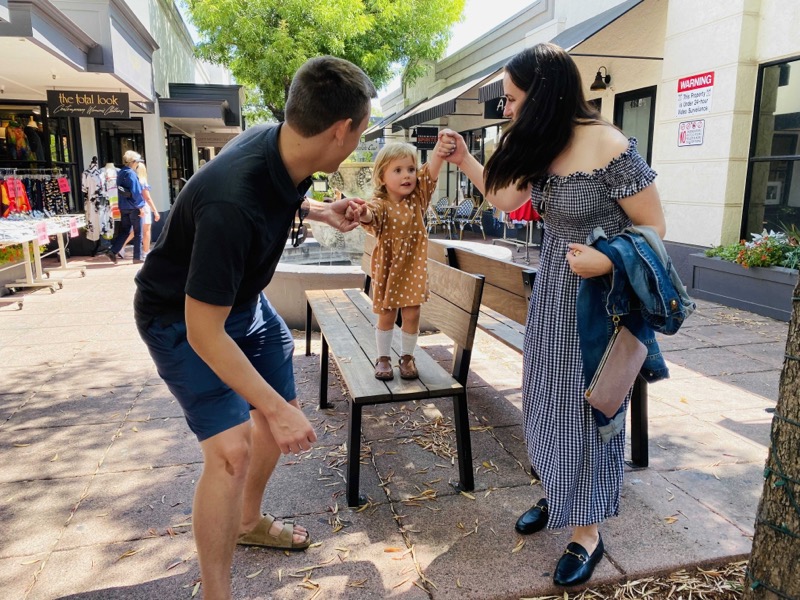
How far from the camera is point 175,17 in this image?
63.0ft

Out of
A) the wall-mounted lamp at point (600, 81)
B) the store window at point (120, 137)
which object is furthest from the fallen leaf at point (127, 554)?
the store window at point (120, 137)

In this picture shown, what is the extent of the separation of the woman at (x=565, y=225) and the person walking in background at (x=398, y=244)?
2.58ft

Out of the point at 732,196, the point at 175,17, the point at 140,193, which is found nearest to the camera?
the point at 732,196

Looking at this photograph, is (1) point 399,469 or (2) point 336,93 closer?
(2) point 336,93

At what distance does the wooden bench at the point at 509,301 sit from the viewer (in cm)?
312

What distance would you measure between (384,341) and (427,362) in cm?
27

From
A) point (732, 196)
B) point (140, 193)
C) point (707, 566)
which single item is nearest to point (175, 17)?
point (140, 193)

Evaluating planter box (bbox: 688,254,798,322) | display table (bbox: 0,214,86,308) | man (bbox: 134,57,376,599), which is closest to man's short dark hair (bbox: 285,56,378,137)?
man (bbox: 134,57,376,599)

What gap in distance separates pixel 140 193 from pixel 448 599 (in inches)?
408

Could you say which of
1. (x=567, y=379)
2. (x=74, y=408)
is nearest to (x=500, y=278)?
(x=567, y=379)

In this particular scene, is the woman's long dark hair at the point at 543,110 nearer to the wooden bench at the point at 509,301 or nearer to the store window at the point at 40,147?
the wooden bench at the point at 509,301

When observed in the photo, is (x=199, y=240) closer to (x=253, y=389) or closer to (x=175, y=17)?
(x=253, y=389)

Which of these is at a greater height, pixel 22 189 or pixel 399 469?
pixel 22 189

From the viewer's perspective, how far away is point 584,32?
9.17m
